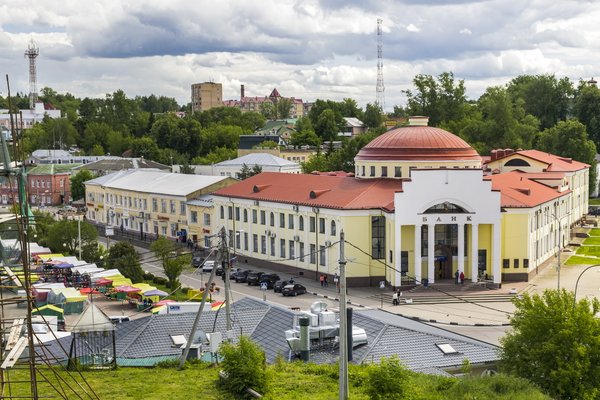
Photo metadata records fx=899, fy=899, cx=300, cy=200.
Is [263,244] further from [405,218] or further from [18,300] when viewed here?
[18,300]

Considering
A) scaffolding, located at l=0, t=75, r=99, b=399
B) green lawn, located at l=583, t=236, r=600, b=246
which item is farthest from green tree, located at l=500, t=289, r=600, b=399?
green lawn, located at l=583, t=236, r=600, b=246

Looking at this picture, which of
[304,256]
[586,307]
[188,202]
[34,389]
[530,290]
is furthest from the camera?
[188,202]

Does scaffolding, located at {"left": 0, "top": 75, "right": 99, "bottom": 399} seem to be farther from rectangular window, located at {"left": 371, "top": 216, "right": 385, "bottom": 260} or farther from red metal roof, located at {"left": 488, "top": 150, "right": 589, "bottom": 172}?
red metal roof, located at {"left": 488, "top": 150, "right": 589, "bottom": 172}

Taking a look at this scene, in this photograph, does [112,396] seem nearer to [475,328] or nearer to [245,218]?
[475,328]

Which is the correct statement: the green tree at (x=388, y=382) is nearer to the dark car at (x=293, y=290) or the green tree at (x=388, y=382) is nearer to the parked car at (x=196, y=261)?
the dark car at (x=293, y=290)

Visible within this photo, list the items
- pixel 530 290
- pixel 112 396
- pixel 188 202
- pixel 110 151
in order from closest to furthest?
1. pixel 112 396
2. pixel 530 290
3. pixel 188 202
4. pixel 110 151

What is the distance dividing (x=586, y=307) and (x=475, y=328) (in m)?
18.5

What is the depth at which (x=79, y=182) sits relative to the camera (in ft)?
370

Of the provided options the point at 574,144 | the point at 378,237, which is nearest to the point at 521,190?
the point at 378,237

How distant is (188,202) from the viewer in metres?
81.8

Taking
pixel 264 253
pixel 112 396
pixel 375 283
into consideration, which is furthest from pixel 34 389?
pixel 264 253

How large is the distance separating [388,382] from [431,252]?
111 feet

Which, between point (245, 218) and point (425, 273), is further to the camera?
point (245, 218)

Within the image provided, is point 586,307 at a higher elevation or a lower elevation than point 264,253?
higher
